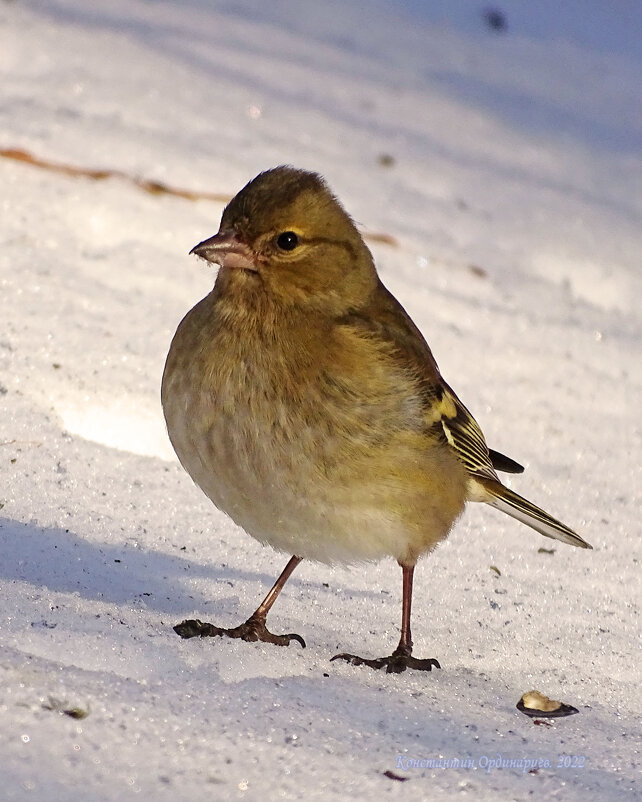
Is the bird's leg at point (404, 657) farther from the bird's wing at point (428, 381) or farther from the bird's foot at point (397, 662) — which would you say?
the bird's wing at point (428, 381)

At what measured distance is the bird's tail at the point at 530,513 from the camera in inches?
201

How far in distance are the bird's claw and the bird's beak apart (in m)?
1.31

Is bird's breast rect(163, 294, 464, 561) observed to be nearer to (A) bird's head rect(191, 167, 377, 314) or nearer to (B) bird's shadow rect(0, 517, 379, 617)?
(A) bird's head rect(191, 167, 377, 314)

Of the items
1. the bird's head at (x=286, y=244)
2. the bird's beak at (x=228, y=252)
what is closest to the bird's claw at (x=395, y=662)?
the bird's head at (x=286, y=244)

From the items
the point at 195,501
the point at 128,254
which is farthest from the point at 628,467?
the point at 128,254

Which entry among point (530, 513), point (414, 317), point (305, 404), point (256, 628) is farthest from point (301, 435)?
point (414, 317)

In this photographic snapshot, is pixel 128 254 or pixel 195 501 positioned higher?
pixel 128 254

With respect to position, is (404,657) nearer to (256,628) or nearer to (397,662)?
(397,662)

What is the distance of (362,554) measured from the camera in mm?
4430

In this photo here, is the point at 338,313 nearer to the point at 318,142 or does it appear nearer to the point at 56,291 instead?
the point at 56,291

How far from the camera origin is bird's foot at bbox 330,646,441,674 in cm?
423

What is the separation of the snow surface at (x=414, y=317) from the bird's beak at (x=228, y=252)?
43.1 inches

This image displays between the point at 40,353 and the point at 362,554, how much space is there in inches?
83.6

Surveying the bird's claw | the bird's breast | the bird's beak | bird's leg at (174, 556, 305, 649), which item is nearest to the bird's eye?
the bird's beak
